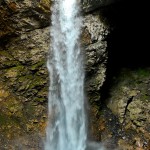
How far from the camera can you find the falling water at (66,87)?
6.69 metres

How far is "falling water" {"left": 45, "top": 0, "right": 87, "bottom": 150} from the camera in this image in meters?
6.69

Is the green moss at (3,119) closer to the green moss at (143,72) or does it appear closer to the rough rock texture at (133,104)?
the rough rock texture at (133,104)

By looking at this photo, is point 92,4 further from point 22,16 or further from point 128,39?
point 128,39

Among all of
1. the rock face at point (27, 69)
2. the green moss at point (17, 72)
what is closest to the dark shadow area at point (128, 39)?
the rock face at point (27, 69)

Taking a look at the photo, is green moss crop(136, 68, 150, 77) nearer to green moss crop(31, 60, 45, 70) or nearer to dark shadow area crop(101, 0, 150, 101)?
dark shadow area crop(101, 0, 150, 101)

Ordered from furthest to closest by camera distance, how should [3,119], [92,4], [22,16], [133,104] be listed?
[133,104], [3,119], [92,4], [22,16]

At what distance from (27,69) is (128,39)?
332cm

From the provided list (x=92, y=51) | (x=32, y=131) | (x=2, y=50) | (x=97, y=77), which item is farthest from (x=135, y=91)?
(x=2, y=50)

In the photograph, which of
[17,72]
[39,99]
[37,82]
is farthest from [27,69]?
[39,99]

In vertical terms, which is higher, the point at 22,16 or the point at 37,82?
the point at 22,16

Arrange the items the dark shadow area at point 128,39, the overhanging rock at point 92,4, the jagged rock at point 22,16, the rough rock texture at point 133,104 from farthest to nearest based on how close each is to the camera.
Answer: the dark shadow area at point 128,39
the rough rock texture at point 133,104
the overhanging rock at point 92,4
the jagged rock at point 22,16

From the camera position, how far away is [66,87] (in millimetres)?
6863

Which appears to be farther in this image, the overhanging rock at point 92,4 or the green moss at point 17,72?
the green moss at point 17,72

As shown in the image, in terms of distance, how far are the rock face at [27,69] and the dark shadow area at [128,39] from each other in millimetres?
795
